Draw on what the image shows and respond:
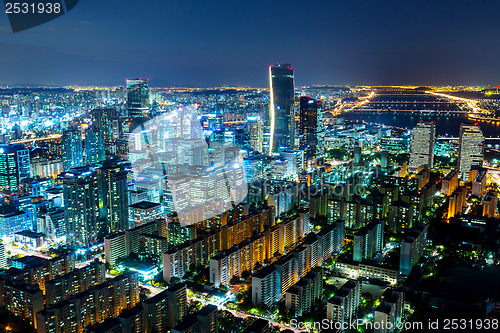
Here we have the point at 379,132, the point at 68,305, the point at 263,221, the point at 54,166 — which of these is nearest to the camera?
the point at 68,305

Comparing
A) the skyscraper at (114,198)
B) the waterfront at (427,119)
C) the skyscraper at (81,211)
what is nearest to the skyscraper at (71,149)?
the skyscraper at (114,198)

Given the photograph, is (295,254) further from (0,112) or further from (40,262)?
(0,112)

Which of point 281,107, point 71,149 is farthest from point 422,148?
point 71,149

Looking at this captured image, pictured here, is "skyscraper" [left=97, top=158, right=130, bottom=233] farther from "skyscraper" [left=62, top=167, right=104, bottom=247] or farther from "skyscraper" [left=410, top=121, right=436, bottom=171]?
"skyscraper" [left=410, top=121, right=436, bottom=171]

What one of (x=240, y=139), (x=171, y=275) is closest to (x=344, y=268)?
(x=171, y=275)

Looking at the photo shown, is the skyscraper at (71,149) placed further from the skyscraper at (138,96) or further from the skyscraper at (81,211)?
the skyscraper at (81,211)

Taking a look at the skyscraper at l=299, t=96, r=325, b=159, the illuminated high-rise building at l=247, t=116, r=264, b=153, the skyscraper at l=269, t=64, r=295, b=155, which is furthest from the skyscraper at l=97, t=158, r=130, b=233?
the skyscraper at l=299, t=96, r=325, b=159

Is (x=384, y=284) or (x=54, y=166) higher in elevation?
(x=54, y=166)
